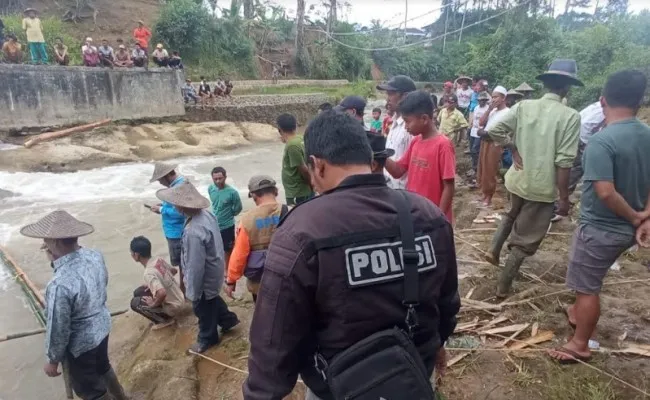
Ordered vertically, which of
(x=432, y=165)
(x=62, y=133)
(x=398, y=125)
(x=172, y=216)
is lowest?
(x=62, y=133)

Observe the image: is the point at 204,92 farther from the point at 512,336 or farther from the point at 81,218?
the point at 512,336

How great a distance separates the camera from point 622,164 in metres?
2.61

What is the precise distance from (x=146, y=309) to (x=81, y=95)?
1507cm

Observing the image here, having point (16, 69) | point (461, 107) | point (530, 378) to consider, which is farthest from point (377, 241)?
point (16, 69)

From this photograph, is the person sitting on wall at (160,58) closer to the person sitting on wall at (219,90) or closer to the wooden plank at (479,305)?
the person sitting on wall at (219,90)

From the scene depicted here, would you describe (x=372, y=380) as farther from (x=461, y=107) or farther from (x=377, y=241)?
(x=461, y=107)

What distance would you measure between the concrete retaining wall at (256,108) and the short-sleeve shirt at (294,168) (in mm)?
16609

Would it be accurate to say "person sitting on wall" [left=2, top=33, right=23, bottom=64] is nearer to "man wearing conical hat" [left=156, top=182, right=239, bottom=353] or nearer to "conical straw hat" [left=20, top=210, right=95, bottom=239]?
"man wearing conical hat" [left=156, top=182, right=239, bottom=353]

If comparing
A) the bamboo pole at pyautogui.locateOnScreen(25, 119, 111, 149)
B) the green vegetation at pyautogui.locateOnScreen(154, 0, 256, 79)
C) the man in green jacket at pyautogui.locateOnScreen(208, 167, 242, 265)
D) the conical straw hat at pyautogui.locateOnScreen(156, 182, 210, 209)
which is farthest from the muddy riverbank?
the conical straw hat at pyautogui.locateOnScreen(156, 182, 210, 209)

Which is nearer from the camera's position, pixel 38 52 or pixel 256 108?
pixel 38 52

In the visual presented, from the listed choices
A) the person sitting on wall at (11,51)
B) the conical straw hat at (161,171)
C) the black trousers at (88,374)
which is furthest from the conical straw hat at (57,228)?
the person sitting on wall at (11,51)

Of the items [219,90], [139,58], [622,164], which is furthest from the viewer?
[219,90]

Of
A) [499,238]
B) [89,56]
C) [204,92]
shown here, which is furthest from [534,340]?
[204,92]

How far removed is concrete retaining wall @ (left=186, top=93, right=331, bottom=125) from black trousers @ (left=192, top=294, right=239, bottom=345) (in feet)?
57.8
